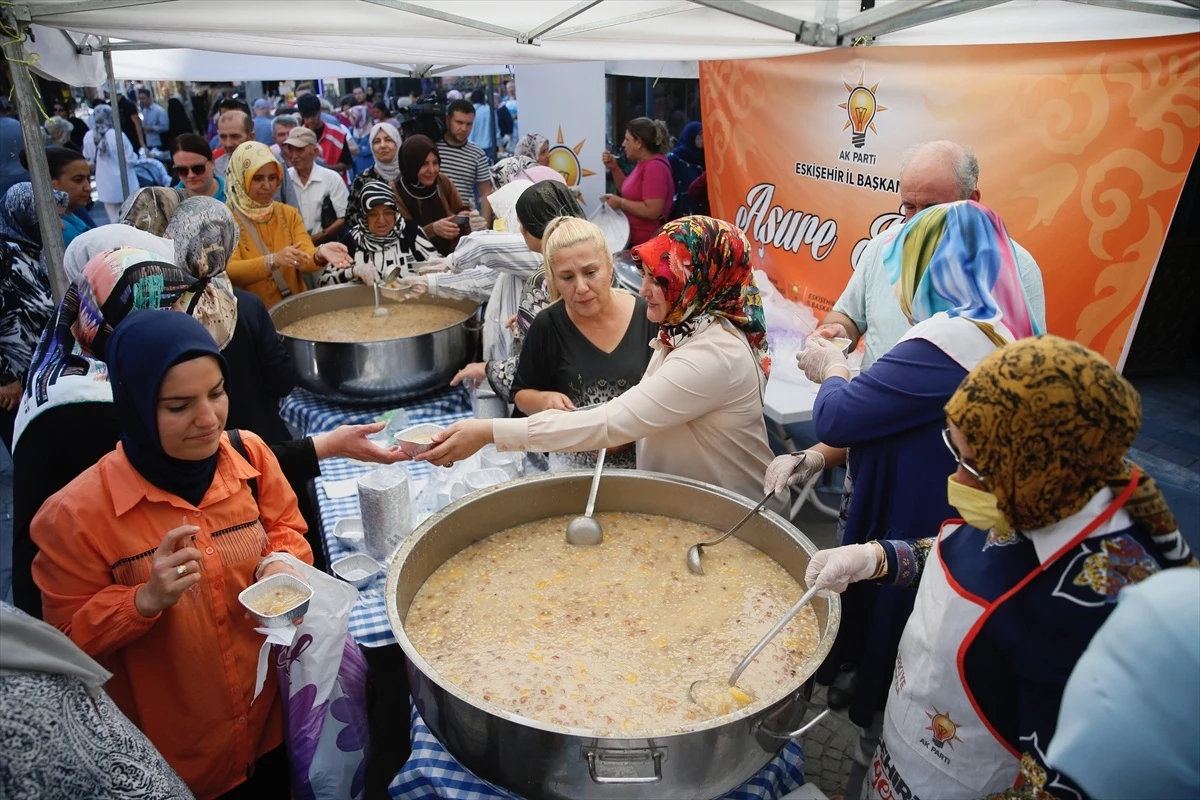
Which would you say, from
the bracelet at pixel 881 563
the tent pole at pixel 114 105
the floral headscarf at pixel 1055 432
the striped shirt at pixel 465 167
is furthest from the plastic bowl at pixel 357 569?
the striped shirt at pixel 465 167

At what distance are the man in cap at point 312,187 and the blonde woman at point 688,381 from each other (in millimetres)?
3685

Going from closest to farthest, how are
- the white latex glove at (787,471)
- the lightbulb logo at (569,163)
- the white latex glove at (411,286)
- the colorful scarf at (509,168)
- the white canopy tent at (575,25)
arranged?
the white latex glove at (787,471) < the white canopy tent at (575,25) < the white latex glove at (411,286) < the colorful scarf at (509,168) < the lightbulb logo at (569,163)

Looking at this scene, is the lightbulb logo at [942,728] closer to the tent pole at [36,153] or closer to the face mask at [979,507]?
the face mask at [979,507]

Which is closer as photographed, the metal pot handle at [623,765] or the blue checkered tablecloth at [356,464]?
the metal pot handle at [623,765]

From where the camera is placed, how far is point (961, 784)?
138cm

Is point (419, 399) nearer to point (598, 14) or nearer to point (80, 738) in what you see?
point (598, 14)

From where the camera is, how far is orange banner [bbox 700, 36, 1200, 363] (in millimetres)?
2629

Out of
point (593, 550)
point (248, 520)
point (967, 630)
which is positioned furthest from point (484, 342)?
point (967, 630)

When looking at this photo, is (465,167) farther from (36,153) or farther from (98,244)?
(98,244)

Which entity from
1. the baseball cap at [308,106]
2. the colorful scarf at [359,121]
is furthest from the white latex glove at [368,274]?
the colorful scarf at [359,121]

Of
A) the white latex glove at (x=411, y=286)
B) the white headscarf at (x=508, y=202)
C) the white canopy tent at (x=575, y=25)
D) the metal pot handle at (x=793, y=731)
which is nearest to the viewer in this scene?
the metal pot handle at (x=793, y=731)

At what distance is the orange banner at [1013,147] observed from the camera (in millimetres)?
2629

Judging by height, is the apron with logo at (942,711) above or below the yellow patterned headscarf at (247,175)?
below

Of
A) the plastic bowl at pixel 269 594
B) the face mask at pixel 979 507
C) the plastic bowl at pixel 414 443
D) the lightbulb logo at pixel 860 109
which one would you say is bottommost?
the plastic bowl at pixel 269 594
